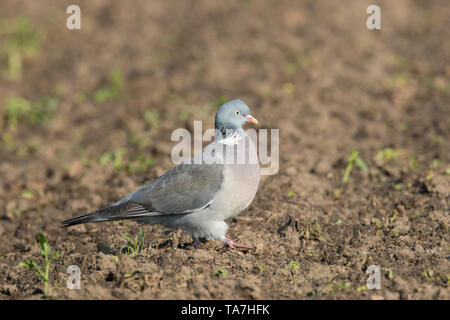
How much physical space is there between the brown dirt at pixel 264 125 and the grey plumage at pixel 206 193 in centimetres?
28

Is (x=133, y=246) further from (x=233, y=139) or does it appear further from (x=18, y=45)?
(x=18, y=45)

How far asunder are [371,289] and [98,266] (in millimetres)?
2133

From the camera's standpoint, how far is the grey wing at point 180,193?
5.36 m

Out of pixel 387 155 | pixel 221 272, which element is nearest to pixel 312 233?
pixel 221 272

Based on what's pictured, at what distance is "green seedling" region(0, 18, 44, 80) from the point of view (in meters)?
11.5

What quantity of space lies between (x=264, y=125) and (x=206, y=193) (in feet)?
11.3

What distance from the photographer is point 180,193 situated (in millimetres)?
5453

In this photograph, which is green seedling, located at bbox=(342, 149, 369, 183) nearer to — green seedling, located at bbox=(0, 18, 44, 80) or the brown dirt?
the brown dirt

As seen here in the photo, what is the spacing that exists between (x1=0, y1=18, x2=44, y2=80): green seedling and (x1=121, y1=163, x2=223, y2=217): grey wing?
6985mm

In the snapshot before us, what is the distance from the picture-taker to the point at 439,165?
282 inches

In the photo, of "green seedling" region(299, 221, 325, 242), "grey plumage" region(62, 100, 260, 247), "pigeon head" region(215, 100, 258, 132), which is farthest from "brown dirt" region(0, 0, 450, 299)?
"pigeon head" region(215, 100, 258, 132)

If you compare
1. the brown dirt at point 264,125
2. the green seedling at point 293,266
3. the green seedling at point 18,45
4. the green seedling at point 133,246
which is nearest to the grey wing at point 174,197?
the green seedling at point 133,246
